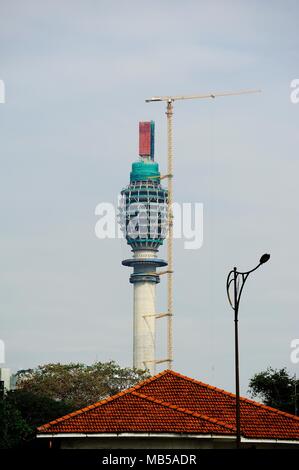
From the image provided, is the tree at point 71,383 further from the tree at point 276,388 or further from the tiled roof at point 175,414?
the tiled roof at point 175,414

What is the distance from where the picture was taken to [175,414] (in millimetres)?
54188

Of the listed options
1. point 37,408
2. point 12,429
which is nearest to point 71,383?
point 37,408

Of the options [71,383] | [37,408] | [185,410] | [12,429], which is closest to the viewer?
[185,410]

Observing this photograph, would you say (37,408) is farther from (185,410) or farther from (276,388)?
(185,410)

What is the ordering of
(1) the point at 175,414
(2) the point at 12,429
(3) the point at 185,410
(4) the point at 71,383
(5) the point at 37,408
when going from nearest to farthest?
(1) the point at 175,414, (3) the point at 185,410, (2) the point at 12,429, (5) the point at 37,408, (4) the point at 71,383

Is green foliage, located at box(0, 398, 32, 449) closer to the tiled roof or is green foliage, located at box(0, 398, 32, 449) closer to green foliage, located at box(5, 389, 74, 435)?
green foliage, located at box(5, 389, 74, 435)

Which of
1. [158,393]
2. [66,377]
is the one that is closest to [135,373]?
[66,377]

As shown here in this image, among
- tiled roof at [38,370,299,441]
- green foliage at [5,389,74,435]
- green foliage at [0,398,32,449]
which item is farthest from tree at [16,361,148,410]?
tiled roof at [38,370,299,441]

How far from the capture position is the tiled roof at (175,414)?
53.1 metres

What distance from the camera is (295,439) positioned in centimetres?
5666

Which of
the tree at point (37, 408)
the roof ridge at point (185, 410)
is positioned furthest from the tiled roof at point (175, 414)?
the tree at point (37, 408)
